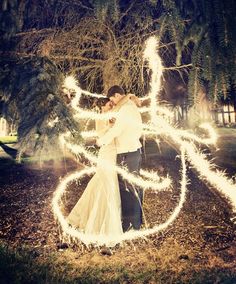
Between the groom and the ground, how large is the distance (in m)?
0.43

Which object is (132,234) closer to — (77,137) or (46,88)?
(77,137)

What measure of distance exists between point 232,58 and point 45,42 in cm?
311

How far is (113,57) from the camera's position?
524 cm

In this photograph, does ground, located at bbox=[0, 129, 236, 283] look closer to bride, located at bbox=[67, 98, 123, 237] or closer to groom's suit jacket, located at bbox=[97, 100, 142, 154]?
bride, located at bbox=[67, 98, 123, 237]

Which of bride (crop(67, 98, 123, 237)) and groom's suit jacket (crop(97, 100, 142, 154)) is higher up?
groom's suit jacket (crop(97, 100, 142, 154))

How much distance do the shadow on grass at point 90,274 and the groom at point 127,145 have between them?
34.8 inches

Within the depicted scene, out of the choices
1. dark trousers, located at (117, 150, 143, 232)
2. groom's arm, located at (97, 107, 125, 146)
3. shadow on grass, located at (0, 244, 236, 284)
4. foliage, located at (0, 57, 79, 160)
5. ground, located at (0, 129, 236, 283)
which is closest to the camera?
foliage, located at (0, 57, 79, 160)

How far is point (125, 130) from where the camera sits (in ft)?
13.8

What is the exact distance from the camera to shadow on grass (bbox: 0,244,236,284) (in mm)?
3398

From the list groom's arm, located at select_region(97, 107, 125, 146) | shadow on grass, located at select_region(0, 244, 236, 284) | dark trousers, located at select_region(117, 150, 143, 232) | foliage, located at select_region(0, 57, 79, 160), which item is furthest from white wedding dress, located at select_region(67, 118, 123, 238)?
foliage, located at select_region(0, 57, 79, 160)

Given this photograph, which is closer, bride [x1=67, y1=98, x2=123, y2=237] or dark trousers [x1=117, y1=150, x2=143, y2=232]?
bride [x1=67, y1=98, x2=123, y2=237]

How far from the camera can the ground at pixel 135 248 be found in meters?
3.51

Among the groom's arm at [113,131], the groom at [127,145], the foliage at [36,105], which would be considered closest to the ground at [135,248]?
the groom at [127,145]

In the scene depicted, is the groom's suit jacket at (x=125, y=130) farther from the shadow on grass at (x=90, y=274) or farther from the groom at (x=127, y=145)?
the shadow on grass at (x=90, y=274)
